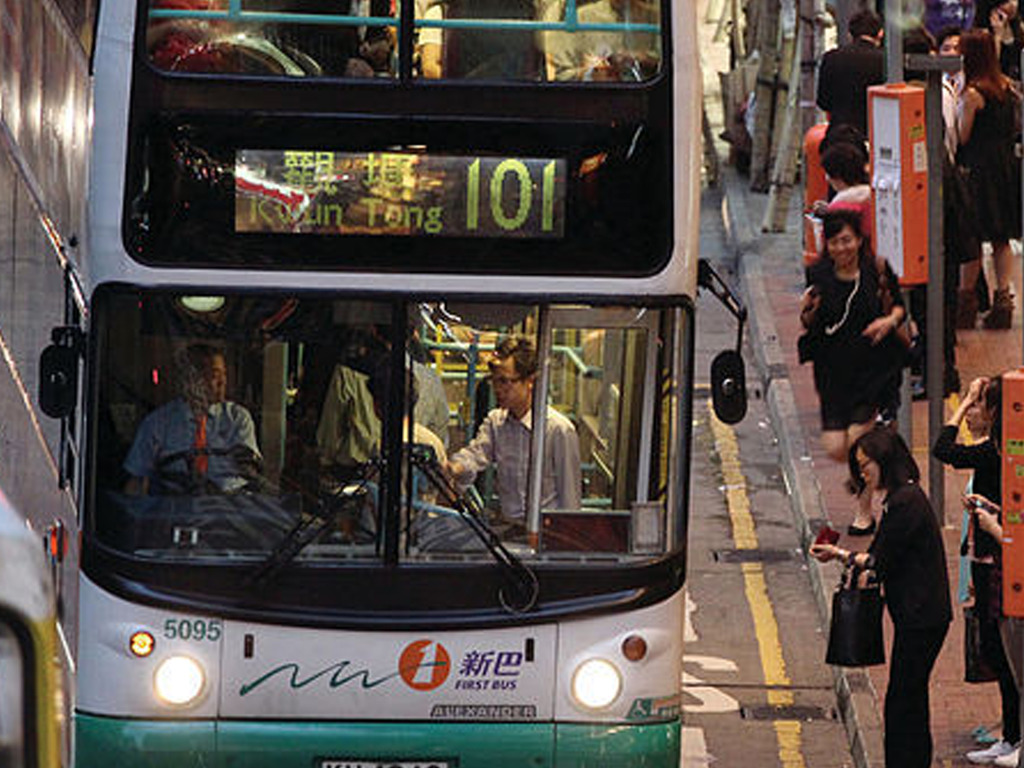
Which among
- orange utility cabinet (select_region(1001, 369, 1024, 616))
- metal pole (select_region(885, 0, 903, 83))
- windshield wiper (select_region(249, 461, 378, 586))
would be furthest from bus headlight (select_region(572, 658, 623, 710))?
metal pole (select_region(885, 0, 903, 83))

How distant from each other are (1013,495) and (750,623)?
4023 mm

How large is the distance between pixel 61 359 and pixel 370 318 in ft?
3.76

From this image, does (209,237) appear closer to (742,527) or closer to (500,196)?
(500,196)

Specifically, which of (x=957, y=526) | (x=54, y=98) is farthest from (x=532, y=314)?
(x=957, y=526)

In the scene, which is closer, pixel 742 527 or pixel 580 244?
pixel 580 244

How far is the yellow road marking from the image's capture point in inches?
542

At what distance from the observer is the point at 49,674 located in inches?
243

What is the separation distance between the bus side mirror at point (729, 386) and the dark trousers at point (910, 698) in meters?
1.40

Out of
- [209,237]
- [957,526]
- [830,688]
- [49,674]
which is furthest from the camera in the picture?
[957,526]

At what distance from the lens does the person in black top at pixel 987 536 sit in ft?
40.3

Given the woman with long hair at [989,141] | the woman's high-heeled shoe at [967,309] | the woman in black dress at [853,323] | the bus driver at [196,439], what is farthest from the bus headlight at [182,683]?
the woman's high-heeled shoe at [967,309]

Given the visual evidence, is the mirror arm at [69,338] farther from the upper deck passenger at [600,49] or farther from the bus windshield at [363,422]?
the upper deck passenger at [600,49]

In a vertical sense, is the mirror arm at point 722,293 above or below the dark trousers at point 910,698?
above

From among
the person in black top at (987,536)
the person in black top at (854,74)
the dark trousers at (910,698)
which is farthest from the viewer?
the person in black top at (854,74)
